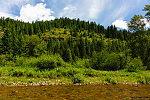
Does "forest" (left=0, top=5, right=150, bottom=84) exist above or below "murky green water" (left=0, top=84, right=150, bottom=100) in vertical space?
above

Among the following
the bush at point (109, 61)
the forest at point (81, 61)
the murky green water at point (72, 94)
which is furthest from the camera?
the bush at point (109, 61)

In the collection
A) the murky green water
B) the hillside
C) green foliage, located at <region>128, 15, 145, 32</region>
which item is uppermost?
green foliage, located at <region>128, 15, 145, 32</region>

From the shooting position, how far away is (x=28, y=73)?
49.3 ft

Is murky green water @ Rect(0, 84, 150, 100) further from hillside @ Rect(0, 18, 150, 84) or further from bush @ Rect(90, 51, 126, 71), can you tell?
bush @ Rect(90, 51, 126, 71)

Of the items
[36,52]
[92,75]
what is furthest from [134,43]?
[36,52]

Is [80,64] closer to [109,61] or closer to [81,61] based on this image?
[81,61]

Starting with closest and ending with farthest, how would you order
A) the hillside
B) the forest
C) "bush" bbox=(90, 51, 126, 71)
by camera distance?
the hillside
the forest
"bush" bbox=(90, 51, 126, 71)

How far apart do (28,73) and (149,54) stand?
3199 centimetres

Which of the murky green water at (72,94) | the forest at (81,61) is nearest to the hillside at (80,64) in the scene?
the forest at (81,61)

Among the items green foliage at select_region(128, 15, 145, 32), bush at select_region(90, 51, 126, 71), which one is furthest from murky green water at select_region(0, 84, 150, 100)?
green foliage at select_region(128, 15, 145, 32)

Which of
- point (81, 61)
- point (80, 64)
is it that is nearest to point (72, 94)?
point (80, 64)

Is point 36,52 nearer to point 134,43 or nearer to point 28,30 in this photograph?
point 134,43

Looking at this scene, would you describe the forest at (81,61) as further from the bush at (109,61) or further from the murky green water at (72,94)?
the murky green water at (72,94)

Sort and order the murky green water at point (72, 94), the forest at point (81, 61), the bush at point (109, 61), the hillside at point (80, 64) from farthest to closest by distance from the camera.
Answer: the bush at point (109, 61) → the forest at point (81, 61) → the hillside at point (80, 64) → the murky green water at point (72, 94)
